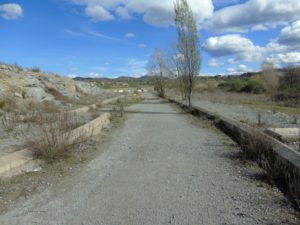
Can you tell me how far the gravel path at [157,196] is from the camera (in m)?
5.09

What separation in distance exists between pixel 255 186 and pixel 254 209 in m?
1.26

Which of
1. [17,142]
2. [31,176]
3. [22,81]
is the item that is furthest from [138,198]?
[22,81]

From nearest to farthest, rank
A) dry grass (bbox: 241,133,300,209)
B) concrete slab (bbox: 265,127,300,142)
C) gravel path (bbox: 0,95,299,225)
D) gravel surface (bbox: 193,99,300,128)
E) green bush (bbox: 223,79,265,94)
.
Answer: gravel path (bbox: 0,95,299,225), dry grass (bbox: 241,133,300,209), concrete slab (bbox: 265,127,300,142), gravel surface (bbox: 193,99,300,128), green bush (bbox: 223,79,265,94)

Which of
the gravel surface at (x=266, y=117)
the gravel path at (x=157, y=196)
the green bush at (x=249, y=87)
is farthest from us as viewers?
the green bush at (x=249, y=87)

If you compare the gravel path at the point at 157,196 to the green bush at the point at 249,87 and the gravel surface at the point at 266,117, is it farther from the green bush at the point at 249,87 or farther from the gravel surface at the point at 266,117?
the green bush at the point at 249,87

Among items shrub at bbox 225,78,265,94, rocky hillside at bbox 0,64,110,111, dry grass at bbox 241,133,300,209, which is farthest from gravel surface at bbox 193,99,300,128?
shrub at bbox 225,78,265,94

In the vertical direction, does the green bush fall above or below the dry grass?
below

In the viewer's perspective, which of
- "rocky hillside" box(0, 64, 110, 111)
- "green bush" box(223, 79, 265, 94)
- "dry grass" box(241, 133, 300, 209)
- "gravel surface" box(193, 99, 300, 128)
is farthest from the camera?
"green bush" box(223, 79, 265, 94)

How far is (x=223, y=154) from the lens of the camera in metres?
9.73

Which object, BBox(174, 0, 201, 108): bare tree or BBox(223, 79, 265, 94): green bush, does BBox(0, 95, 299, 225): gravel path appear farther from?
BBox(223, 79, 265, 94): green bush

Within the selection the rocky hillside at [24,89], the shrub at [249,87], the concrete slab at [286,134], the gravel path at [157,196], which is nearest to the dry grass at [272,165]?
the gravel path at [157,196]

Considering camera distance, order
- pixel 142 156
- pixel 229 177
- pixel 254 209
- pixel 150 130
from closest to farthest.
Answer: pixel 254 209, pixel 229 177, pixel 142 156, pixel 150 130

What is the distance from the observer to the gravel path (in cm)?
509

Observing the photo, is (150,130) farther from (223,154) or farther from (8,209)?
(8,209)
